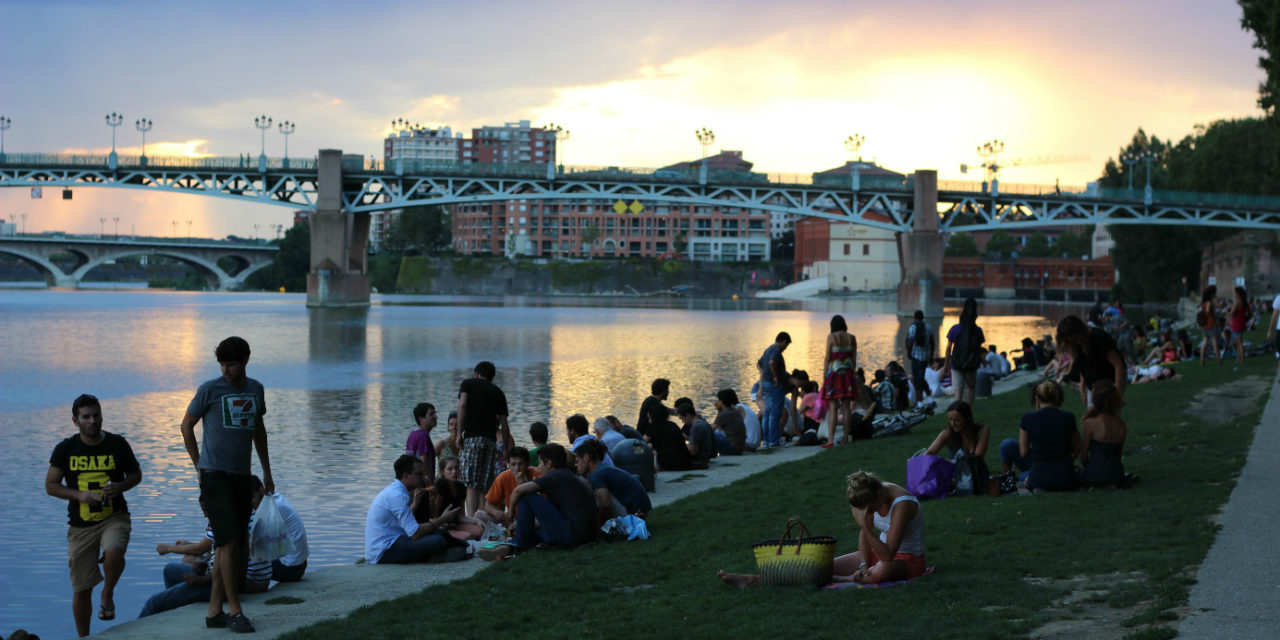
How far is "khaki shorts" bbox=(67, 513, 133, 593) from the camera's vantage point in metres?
9.09

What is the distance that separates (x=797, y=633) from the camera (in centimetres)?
717

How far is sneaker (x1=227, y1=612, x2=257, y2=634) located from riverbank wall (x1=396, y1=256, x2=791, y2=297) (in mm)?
163902

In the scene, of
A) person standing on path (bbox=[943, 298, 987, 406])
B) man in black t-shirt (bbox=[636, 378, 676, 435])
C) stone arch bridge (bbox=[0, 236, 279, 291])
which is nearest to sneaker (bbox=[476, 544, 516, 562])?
man in black t-shirt (bbox=[636, 378, 676, 435])

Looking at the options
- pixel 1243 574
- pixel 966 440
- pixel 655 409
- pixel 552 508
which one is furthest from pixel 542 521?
pixel 655 409

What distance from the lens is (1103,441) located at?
1127 centimetres

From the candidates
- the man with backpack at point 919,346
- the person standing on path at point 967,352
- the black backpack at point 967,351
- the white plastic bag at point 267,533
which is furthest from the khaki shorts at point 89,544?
the man with backpack at point 919,346

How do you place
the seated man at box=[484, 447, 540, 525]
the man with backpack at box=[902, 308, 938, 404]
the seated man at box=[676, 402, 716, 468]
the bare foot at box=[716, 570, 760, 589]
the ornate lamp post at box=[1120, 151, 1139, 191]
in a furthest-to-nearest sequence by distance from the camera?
1. the ornate lamp post at box=[1120, 151, 1139, 191]
2. the man with backpack at box=[902, 308, 938, 404]
3. the seated man at box=[676, 402, 716, 468]
4. the seated man at box=[484, 447, 540, 525]
5. the bare foot at box=[716, 570, 760, 589]

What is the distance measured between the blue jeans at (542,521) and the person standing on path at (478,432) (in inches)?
82.3

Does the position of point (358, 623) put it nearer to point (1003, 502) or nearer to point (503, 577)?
point (503, 577)

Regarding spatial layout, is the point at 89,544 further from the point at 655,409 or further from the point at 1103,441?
the point at 1103,441

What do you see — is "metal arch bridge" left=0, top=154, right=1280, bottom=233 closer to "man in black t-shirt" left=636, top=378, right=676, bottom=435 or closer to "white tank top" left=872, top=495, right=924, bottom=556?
"man in black t-shirt" left=636, top=378, right=676, bottom=435

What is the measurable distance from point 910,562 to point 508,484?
4.58 m

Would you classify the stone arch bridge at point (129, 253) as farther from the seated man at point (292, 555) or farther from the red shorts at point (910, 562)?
the red shorts at point (910, 562)

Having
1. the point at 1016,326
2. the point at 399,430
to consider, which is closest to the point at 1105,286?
the point at 1016,326
